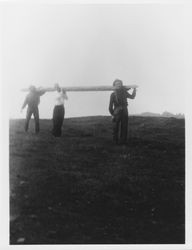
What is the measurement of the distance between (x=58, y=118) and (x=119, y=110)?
166 centimetres

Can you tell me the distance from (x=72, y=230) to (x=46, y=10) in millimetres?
5570

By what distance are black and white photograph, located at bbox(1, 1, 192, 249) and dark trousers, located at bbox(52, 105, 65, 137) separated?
0.03 m

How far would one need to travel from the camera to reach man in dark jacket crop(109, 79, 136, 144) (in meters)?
13.8

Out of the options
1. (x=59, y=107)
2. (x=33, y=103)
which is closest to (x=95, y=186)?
(x=59, y=107)

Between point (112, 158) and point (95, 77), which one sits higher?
point (95, 77)

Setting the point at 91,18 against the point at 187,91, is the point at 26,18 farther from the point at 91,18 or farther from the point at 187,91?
the point at 187,91

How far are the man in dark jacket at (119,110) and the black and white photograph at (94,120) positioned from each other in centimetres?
3

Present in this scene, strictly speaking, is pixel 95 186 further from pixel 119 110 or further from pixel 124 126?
pixel 119 110

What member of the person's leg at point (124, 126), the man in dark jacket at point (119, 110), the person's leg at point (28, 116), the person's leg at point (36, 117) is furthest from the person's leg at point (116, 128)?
the person's leg at point (28, 116)

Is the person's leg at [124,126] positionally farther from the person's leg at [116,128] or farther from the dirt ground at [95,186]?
the dirt ground at [95,186]

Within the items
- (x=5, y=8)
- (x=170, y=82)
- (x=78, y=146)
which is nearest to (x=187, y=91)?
(x=170, y=82)

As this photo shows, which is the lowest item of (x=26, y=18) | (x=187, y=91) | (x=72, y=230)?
(x=72, y=230)

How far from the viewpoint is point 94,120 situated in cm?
1441

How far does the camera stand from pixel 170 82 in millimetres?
13766
